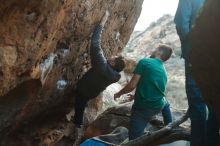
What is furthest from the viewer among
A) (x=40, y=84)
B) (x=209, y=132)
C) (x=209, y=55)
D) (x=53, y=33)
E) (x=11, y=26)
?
(x=40, y=84)

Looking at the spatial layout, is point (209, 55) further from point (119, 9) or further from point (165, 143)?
point (119, 9)

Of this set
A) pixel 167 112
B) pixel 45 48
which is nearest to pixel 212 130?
pixel 167 112

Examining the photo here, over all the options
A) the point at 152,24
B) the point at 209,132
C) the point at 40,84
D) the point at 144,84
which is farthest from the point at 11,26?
the point at 152,24

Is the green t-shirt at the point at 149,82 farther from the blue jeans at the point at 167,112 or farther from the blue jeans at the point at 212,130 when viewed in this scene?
the blue jeans at the point at 212,130

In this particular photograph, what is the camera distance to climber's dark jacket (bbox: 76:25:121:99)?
820 cm

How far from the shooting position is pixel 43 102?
8789mm

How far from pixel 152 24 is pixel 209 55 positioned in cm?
3119

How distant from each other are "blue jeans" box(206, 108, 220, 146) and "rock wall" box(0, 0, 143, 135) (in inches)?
119

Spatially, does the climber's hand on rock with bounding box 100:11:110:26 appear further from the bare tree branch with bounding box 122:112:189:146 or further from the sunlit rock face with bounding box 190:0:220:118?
the sunlit rock face with bounding box 190:0:220:118

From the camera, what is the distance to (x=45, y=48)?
7.07m

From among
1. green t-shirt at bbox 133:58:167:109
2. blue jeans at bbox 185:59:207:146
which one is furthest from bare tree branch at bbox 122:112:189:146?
blue jeans at bbox 185:59:207:146

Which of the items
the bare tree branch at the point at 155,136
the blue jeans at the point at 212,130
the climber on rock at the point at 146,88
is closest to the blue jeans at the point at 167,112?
the climber on rock at the point at 146,88

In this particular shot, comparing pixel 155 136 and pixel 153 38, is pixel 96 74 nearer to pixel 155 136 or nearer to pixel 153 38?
pixel 155 136

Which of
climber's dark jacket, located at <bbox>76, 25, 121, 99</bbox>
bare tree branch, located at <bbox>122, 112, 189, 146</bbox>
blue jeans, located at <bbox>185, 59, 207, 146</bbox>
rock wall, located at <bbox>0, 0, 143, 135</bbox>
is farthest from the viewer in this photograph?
climber's dark jacket, located at <bbox>76, 25, 121, 99</bbox>
